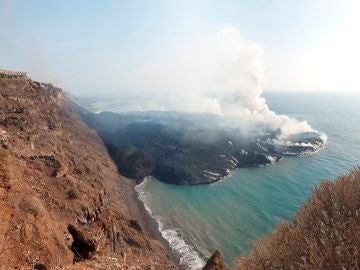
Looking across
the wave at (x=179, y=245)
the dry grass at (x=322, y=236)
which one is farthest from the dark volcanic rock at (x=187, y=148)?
the dry grass at (x=322, y=236)

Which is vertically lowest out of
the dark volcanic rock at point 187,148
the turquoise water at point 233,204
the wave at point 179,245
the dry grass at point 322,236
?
the wave at point 179,245

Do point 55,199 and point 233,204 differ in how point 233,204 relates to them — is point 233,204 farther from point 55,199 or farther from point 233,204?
point 55,199

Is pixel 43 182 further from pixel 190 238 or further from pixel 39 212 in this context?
pixel 190 238

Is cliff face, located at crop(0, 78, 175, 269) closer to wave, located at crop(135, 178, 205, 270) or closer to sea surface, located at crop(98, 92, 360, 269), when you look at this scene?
wave, located at crop(135, 178, 205, 270)

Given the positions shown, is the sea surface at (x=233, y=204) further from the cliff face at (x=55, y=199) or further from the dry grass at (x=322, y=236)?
the dry grass at (x=322, y=236)

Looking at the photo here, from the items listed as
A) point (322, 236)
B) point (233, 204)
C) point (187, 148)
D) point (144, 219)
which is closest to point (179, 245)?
point (144, 219)

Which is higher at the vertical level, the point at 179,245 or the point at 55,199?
the point at 55,199

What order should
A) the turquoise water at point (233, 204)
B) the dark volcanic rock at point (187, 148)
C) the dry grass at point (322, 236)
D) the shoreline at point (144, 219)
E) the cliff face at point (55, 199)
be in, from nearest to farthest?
the dry grass at point (322, 236)
the cliff face at point (55, 199)
the shoreline at point (144, 219)
the turquoise water at point (233, 204)
the dark volcanic rock at point (187, 148)

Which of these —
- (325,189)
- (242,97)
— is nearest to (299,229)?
(325,189)
